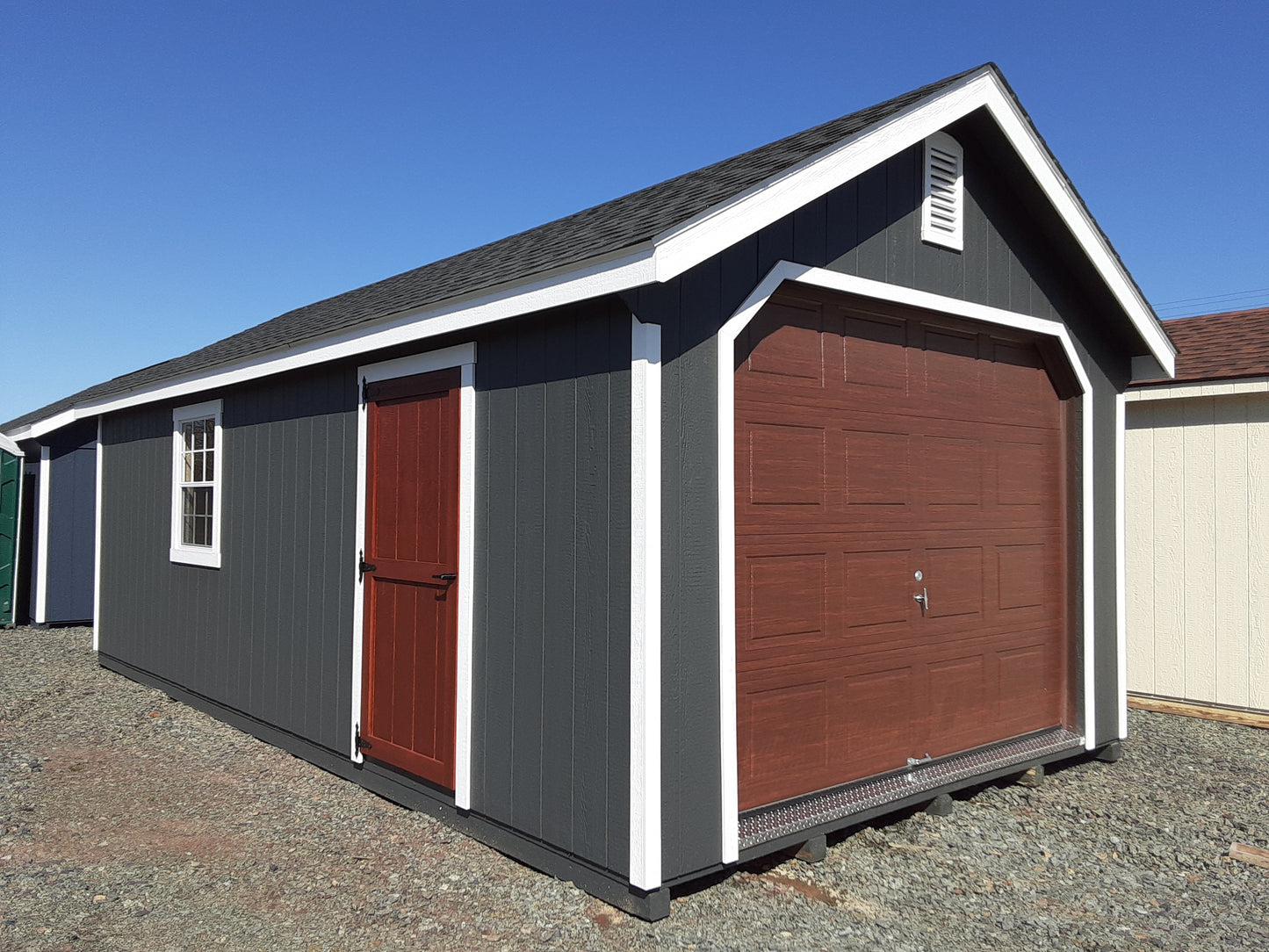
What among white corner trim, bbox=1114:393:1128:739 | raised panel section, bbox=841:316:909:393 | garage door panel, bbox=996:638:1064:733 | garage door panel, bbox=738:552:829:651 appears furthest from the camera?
white corner trim, bbox=1114:393:1128:739

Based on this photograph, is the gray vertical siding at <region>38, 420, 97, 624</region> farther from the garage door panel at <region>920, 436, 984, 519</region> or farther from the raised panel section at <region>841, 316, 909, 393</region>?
the garage door panel at <region>920, 436, 984, 519</region>

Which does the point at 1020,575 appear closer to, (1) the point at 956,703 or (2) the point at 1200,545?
(1) the point at 956,703

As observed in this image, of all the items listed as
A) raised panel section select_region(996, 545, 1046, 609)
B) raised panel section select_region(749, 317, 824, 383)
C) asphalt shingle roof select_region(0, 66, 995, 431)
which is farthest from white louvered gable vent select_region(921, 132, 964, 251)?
raised panel section select_region(996, 545, 1046, 609)

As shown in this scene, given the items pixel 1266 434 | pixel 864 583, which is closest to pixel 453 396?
pixel 864 583

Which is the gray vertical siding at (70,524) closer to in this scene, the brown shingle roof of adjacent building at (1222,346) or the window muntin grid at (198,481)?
the window muntin grid at (198,481)

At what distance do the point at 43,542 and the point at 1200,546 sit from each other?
12.5m

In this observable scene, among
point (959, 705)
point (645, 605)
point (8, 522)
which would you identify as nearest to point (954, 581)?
point (959, 705)

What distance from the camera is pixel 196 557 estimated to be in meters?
6.96

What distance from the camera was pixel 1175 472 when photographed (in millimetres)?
7070

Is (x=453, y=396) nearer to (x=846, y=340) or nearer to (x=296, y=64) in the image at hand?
(x=846, y=340)

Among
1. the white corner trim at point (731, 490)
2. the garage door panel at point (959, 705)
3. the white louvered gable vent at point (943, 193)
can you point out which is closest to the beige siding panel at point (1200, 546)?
the garage door panel at point (959, 705)

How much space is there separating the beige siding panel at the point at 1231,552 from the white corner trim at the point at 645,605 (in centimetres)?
557

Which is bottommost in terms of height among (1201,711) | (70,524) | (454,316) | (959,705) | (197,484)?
(1201,711)

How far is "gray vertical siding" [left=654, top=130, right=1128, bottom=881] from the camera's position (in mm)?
3424
